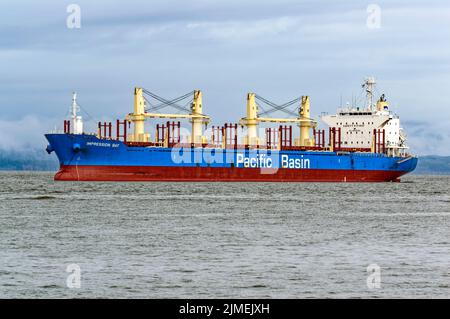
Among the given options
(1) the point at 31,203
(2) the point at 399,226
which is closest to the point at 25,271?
(2) the point at 399,226

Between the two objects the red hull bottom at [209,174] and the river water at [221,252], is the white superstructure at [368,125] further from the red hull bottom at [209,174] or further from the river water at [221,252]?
the river water at [221,252]

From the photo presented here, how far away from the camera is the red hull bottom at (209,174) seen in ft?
251

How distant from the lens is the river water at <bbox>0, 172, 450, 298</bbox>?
65.1ft

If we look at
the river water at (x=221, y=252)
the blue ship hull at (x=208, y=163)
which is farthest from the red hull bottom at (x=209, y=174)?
the river water at (x=221, y=252)

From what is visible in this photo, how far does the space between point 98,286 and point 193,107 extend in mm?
71002

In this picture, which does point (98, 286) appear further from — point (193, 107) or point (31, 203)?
point (193, 107)

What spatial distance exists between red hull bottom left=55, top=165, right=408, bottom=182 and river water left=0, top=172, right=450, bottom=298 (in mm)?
30801

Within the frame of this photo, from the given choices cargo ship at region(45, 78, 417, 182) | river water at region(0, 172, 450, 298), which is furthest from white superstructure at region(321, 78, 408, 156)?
river water at region(0, 172, 450, 298)

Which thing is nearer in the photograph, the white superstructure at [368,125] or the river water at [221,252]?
the river water at [221,252]

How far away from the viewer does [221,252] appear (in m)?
Answer: 26.1

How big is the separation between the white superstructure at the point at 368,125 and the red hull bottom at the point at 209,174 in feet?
13.7

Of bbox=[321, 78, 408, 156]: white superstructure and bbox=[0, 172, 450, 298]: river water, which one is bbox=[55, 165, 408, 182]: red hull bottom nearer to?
bbox=[321, 78, 408, 156]: white superstructure

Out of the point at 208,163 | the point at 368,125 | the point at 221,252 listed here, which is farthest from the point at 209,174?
the point at 221,252
